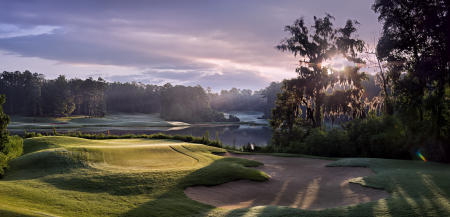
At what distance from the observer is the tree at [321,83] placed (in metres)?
25.4

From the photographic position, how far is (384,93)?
2186cm

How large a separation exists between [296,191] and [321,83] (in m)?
17.3

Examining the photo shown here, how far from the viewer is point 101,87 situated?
87.6 metres

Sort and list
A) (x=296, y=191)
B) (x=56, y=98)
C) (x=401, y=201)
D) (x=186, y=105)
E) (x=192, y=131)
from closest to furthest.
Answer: (x=401, y=201)
(x=296, y=191)
(x=192, y=131)
(x=56, y=98)
(x=186, y=105)

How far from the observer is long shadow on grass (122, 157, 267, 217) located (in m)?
7.35

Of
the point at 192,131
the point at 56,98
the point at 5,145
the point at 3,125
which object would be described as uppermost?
the point at 56,98

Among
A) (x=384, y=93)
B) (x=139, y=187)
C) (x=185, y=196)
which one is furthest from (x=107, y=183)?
(x=384, y=93)

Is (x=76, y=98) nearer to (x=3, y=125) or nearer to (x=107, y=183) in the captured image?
(x=3, y=125)

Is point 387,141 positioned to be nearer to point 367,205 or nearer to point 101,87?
point 367,205

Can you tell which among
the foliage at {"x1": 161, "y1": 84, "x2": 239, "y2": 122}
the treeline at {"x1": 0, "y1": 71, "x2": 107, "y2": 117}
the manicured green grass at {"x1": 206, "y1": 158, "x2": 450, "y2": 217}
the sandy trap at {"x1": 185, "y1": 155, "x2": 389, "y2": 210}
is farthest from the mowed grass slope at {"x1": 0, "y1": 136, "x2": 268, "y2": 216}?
the treeline at {"x1": 0, "y1": 71, "x2": 107, "y2": 117}

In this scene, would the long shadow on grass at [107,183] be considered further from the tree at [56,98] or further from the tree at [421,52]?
the tree at [56,98]

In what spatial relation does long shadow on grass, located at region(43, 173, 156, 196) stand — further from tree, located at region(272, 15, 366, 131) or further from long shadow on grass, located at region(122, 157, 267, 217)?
tree, located at region(272, 15, 366, 131)

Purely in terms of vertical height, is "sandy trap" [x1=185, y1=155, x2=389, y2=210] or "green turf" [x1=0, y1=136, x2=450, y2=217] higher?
"green turf" [x1=0, y1=136, x2=450, y2=217]

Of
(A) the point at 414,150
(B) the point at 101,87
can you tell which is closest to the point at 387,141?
(A) the point at 414,150
